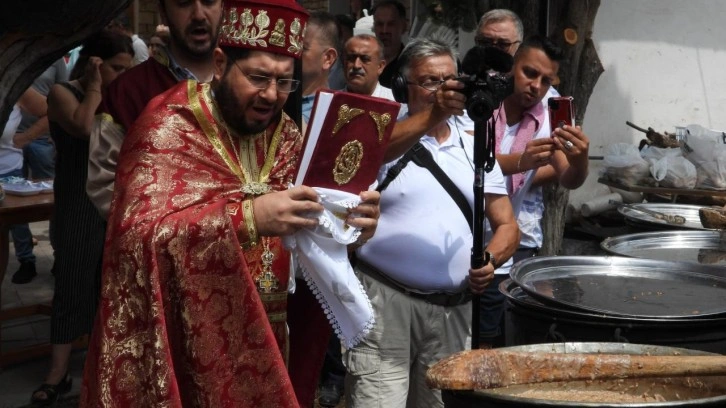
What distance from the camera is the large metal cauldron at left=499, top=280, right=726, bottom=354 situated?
347cm

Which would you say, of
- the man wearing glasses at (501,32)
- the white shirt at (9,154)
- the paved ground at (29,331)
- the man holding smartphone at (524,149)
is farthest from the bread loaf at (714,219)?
the white shirt at (9,154)

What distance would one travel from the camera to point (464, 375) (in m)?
2.81

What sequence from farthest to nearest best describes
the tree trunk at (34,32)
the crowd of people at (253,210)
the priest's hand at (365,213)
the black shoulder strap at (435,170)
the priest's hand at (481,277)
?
the black shoulder strap at (435,170), the priest's hand at (481,277), the priest's hand at (365,213), the crowd of people at (253,210), the tree trunk at (34,32)

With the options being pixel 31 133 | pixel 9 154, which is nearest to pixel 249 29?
pixel 9 154

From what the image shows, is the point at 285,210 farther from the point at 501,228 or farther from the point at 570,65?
the point at 570,65

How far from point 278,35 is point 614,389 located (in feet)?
4.61

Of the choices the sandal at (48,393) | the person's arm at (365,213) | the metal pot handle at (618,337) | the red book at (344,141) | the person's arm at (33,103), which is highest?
the red book at (344,141)

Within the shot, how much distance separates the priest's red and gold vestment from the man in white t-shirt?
3.37ft

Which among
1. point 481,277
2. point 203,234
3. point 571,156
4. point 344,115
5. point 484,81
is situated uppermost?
point 484,81

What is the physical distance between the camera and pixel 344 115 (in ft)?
10.2

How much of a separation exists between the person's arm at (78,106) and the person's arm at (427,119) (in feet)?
6.91

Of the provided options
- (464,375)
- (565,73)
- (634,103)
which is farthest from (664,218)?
(634,103)

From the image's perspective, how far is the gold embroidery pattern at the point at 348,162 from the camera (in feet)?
10.3

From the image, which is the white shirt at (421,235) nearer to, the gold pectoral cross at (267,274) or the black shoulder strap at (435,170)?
the black shoulder strap at (435,170)
